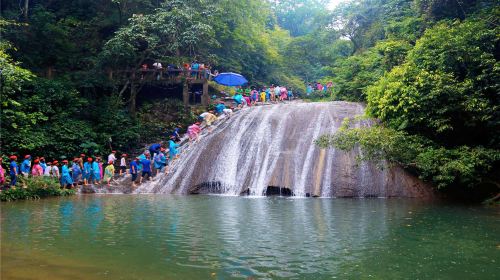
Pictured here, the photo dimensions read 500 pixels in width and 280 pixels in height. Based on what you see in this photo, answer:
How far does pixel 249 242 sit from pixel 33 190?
11.3m

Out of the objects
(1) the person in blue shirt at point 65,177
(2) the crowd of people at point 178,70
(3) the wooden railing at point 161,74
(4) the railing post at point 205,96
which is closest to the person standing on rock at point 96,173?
(1) the person in blue shirt at point 65,177

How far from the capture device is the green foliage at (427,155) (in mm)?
15289

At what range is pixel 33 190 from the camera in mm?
16922

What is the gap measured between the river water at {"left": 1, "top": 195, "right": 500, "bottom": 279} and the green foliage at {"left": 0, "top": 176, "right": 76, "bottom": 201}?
2.00 meters

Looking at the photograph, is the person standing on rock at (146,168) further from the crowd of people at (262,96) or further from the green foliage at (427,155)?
the crowd of people at (262,96)

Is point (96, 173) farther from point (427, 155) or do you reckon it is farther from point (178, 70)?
point (427, 155)

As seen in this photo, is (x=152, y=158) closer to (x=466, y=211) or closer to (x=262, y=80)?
(x=466, y=211)

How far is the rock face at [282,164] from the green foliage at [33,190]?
3.77 m

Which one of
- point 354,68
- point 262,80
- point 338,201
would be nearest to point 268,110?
point 354,68

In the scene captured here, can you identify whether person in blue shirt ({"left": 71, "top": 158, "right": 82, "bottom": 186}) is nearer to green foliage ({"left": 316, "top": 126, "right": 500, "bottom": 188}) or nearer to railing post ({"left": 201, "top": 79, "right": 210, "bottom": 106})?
railing post ({"left": 201, "top": 79, "right": 210, "bottom": 106})

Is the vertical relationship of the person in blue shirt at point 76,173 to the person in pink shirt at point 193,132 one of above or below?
below

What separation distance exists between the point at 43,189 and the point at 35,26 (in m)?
12.7

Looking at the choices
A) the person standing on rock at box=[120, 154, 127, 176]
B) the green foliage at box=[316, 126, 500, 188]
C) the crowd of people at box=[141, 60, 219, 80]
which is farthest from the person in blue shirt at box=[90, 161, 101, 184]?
the green foliage at box=[316, 126, 500, 188]

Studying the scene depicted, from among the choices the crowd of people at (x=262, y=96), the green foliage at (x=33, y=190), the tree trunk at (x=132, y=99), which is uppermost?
the crowd of people at (x=262, y=96)
